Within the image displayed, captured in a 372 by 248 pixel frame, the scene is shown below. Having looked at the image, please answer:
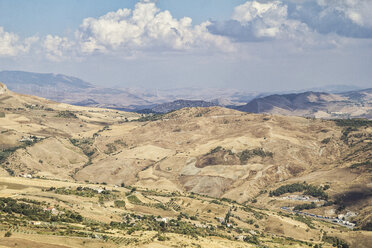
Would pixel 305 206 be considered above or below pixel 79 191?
below

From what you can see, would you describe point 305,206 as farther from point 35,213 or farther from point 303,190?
point 35,213

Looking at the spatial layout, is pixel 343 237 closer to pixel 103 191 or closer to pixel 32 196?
pixel 103 191

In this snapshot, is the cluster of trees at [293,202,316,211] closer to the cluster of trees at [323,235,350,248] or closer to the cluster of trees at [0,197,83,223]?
the cluster of trees at [323,235,350,248]

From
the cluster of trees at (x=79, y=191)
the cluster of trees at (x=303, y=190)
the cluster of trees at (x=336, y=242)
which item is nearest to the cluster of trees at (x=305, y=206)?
the cluster of trees at (x=303, y=190)

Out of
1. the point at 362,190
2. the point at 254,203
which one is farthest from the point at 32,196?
the point at 362,190

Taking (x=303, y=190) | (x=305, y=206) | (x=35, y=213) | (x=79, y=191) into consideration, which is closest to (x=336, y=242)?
(x=305, y=206)

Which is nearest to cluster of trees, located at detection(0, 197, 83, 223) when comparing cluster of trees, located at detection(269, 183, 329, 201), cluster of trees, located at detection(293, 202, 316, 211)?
cluster of trees, located at detection(293, 202, 316, 211)
